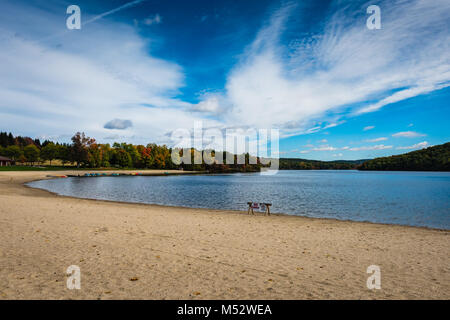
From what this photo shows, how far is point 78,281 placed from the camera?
571 centimetres

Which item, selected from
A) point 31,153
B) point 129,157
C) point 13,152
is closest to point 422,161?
point 129,157

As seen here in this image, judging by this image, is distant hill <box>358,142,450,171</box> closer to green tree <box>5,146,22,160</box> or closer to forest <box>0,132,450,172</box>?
forest <box>0,132,450,172</box>

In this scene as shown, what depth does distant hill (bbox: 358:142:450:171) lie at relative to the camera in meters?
140

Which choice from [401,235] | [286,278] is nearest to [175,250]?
[286,278]

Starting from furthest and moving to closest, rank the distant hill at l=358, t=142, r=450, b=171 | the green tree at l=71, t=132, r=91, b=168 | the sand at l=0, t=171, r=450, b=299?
1. the distant hill at l=358, t=142, r=450, b=171
2. the green tree at l=71, t=132, r=91, b=168
3. the sand at l=0, t=171, r=450, b=299

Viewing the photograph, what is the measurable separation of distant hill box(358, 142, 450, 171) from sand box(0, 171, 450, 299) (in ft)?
550

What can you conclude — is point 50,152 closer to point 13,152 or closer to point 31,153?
point 31,153

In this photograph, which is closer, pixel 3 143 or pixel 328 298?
pixel 328 298

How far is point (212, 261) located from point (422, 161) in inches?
7257

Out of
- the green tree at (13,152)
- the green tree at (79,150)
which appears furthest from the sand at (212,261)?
the green tree at (13,152)

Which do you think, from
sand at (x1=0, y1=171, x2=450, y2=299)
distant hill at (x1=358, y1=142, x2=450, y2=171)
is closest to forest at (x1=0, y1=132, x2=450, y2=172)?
distant hill at (x1=358, y1=142, x2=450, y2=171)

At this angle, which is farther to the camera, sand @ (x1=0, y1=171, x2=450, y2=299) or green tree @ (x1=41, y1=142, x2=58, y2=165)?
green tree @ (x1=41, y1=142, x2=58, y2=165)

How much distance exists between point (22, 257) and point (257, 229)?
29.4 feet
